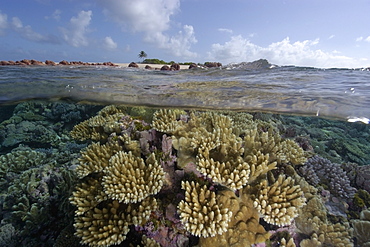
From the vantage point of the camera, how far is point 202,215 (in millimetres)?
3012

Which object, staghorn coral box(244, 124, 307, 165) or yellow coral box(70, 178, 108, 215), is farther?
staghorn coral box(244, 124, 307, 165)

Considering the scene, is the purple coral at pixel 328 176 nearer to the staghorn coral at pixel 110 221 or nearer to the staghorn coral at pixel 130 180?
the staghorn coral at pixel 130 180

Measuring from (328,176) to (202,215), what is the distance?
4.41 meters

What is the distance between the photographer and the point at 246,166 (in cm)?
340

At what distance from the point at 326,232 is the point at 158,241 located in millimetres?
3183

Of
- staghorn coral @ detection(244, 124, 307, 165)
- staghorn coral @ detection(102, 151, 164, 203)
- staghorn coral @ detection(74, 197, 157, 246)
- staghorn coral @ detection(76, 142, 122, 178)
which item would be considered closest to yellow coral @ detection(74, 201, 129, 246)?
staghorn coral @ detection(74, 197, 157, 246)

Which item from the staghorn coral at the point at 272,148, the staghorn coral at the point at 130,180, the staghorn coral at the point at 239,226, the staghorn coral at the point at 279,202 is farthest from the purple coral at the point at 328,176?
the staghorn coral at the point at 130,180

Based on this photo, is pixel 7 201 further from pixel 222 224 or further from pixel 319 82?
pixel 319 82

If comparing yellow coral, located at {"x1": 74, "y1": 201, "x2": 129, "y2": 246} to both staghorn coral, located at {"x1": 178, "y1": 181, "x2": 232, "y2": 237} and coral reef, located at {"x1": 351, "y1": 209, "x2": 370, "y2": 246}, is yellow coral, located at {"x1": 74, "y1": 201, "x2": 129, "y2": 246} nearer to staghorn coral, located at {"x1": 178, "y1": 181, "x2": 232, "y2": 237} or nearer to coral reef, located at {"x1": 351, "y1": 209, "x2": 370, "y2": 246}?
staghorn coral, located at {"x1": 178, "y1": 181, "x2": 232, "y2": 237}

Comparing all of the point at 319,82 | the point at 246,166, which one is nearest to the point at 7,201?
the point at 246,166

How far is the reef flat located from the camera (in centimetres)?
320

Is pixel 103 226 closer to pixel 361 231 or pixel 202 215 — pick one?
pixel 202 215

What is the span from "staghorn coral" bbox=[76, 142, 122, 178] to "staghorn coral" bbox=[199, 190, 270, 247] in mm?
2446

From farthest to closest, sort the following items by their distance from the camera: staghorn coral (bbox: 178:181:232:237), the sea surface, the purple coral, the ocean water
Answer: the sea surface < the purple coral < the ocean water < staghorn coral (bbox: 178:181:232:237)
